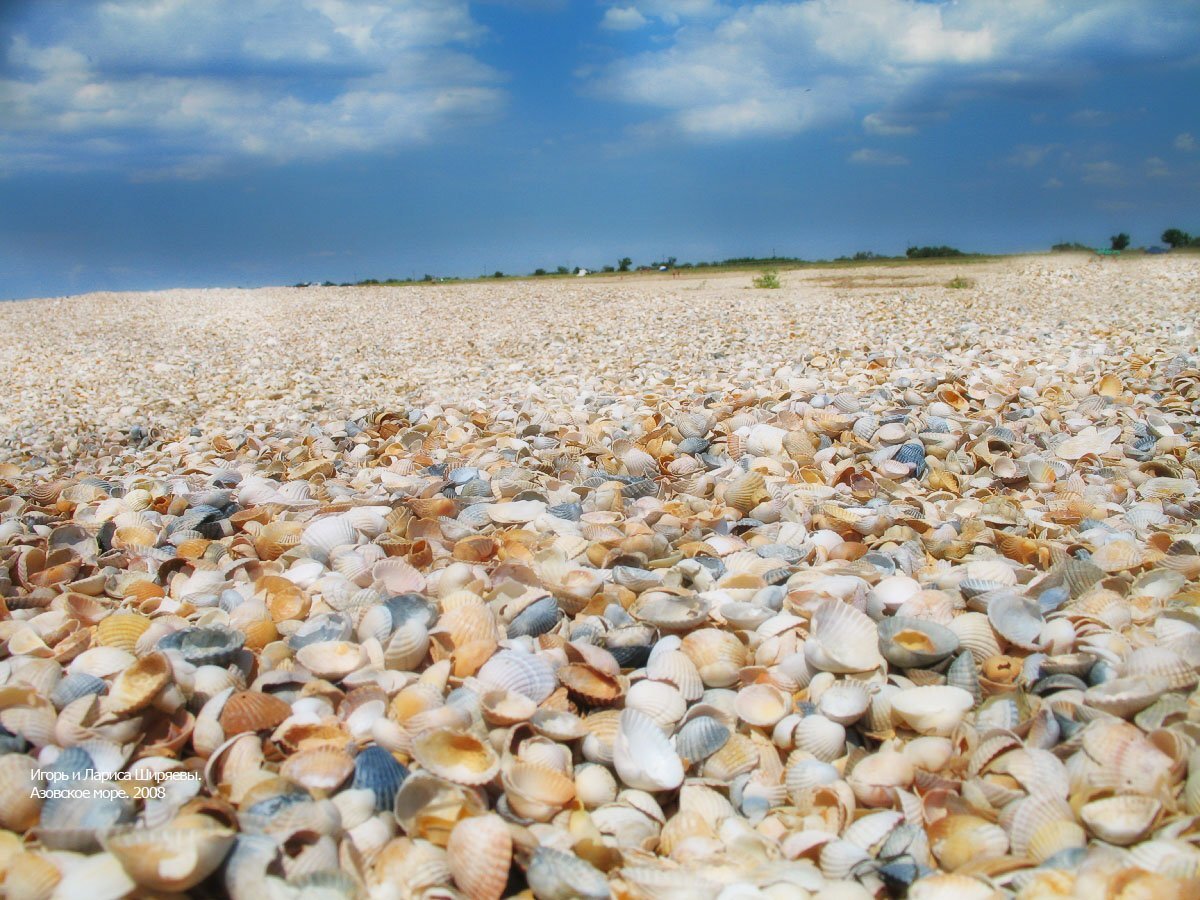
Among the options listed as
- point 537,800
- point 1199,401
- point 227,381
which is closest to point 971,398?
point 1199,401

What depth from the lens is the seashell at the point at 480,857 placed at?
1731 mm

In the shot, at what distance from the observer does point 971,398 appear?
18.0 feet

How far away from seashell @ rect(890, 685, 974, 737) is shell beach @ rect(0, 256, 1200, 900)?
10 mm

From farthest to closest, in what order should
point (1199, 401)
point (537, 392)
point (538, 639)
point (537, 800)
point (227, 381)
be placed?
point (227, 381) < point (537, 392) < point (1199, 401) < point (538, 639) < point (537, 800)

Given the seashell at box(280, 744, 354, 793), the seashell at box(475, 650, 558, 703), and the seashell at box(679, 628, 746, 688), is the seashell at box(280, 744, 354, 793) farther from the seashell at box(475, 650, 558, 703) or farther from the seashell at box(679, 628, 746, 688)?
the seashell at box(679, 628, 746, 688)

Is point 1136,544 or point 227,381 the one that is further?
point 227,381

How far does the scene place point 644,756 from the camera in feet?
6.68

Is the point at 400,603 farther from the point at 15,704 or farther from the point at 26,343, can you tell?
the point at 26,343

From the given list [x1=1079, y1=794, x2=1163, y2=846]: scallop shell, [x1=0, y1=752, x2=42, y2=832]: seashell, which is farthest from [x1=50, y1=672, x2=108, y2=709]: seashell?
[x1=1079, y1=794, x2=1163, y2=846]: scallop shell

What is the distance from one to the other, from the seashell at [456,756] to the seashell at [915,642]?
3.66 feet

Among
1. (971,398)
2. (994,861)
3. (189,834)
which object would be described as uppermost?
(971,398)

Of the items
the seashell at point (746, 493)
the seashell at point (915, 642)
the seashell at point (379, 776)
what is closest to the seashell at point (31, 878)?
the seashell at point (379, 776)

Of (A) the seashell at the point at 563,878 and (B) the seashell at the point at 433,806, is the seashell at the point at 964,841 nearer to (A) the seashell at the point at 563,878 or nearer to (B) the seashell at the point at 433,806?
(A) the seashell at the point at 563,878

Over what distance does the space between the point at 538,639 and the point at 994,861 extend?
51.4 inches
